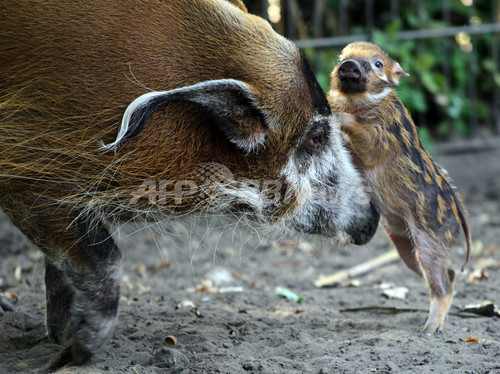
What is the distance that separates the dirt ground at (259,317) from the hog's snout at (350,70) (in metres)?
0.82

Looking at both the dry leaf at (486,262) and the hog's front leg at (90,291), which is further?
the dry leaf at (486,262)

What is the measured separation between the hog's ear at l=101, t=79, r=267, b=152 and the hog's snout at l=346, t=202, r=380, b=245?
2.40 ft

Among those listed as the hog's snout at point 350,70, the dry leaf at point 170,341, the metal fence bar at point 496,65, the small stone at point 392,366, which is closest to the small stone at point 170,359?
the dry leaf at point 170,341

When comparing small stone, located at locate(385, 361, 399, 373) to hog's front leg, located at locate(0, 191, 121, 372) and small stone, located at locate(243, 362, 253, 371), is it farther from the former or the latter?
hog's front leg, located at locate(0, 191, 121, 372)

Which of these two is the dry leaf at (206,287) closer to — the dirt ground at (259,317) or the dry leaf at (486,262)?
the dirt ground at (259,317)

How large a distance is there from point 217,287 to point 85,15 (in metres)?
2.17

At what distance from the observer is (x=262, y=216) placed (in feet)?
10.1

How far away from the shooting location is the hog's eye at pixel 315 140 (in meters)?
3.04

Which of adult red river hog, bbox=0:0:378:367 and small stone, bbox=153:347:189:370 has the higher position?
adult red river hog, bbox=0:0:378:367

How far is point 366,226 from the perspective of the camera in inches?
129

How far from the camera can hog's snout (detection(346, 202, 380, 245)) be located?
328cm

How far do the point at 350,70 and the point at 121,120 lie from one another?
1.17 m

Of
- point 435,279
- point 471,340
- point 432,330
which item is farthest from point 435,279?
point 471,340

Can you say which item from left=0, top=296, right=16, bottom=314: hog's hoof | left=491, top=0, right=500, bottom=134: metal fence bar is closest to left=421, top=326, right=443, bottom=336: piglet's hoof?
left=0, top=296, right=16, bottom=314: hog's hoof
